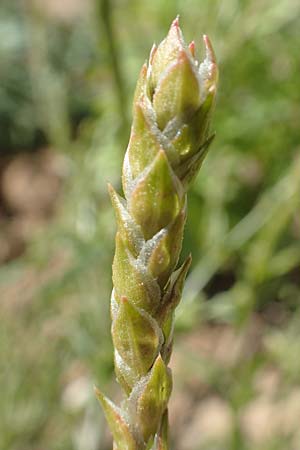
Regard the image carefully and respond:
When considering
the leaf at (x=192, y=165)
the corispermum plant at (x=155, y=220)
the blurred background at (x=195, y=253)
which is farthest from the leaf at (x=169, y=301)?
the blurred background at (x=195, y=253)

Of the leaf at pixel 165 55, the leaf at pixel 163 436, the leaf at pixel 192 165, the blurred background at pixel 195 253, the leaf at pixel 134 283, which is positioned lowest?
the blurred background at pixel 195 253

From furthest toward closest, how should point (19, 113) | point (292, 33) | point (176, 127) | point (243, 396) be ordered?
point (19, 113), point (292, 33), point (243, 396), point (176, 127)

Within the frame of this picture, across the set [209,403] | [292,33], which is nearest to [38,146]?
[209,403]

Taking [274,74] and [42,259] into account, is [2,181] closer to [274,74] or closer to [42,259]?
[274,74]

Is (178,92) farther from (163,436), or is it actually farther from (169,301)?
(163,436)

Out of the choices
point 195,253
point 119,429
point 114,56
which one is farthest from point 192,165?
point 195,253

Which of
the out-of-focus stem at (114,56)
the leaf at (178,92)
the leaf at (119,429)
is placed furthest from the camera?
the out-of-focus stem at (114,56)

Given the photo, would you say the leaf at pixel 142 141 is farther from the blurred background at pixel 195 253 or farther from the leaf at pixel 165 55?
the blurred background at pixel 195 253
